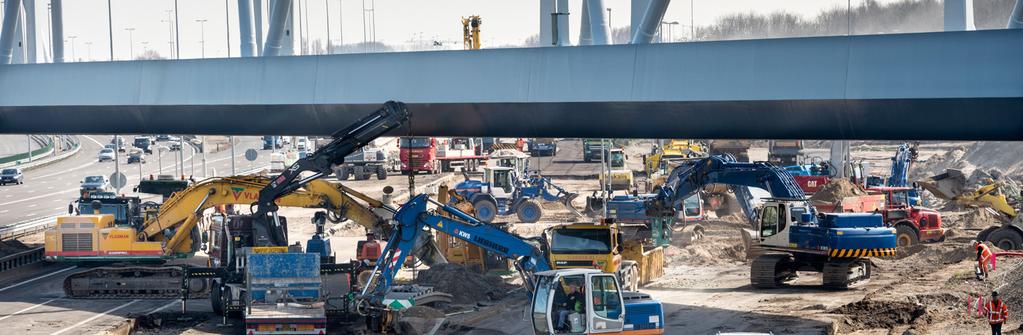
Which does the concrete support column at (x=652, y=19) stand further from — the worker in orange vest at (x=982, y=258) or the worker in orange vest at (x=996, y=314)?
the worker in orange vest at (x=982, y=258)

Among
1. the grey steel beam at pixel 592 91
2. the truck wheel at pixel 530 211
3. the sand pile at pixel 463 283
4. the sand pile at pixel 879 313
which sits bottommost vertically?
the sand pile at pixel 879 313

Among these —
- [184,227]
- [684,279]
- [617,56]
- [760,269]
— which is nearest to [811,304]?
[760,269]

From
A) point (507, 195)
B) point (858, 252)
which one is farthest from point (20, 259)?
point (858, 252)

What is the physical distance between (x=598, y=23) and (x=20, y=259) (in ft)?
66.4

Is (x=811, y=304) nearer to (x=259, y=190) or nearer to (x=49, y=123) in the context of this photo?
(x=259, y=190)

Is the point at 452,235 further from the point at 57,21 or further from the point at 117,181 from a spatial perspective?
the point at 117,181

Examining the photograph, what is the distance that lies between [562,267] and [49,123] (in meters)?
15.9

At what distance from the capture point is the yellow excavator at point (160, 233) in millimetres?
33156

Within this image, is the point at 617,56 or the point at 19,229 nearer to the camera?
the point at 617,56

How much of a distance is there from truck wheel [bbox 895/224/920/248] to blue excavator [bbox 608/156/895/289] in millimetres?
7484

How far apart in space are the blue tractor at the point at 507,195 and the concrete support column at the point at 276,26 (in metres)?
17.5

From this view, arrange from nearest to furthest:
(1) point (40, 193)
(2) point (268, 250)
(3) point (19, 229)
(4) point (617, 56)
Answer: (4) point (617, 56)
(2) point (268, 250)
(3) point (19, 229)
(1) point (40, 193)

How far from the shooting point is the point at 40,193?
77688 millimetres

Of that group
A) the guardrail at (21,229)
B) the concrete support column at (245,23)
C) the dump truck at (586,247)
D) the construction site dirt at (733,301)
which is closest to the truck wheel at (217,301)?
the construction site dirt at (733,301)
